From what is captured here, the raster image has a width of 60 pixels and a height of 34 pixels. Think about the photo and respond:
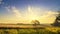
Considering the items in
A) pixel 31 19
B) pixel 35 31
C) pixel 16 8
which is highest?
pixel 16 8

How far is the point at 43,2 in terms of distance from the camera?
8.65 feet

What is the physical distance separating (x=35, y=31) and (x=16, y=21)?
1.08ft

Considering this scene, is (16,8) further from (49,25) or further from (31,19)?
(49,25)

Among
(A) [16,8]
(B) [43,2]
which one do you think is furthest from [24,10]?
(B) [43,2]

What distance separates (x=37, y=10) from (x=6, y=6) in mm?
477

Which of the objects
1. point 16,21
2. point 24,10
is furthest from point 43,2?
point 16,21

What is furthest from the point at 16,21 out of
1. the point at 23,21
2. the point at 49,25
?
the point at 49,25

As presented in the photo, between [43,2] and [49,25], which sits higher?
[43,2]

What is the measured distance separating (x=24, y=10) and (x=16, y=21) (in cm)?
21

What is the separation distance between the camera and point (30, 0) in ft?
8.61

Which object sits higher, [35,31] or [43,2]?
[43,2]

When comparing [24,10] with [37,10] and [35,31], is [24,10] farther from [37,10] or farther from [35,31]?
[35,31]

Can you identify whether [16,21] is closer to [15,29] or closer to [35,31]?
[15,29]

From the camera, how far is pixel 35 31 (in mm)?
2564
